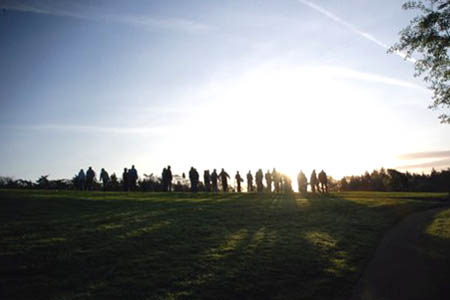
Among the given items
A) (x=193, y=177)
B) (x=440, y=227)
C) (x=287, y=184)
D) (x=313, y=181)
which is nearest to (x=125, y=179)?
(x=193, y=177)

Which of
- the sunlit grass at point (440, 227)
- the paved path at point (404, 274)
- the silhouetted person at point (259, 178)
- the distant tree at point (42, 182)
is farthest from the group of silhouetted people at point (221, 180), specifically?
the paved path at point (404, 274)

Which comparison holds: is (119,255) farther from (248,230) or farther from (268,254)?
(248,230)

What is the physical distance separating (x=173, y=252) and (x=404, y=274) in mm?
9271

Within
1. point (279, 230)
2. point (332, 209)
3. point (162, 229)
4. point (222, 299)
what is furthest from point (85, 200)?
point (332, 209)

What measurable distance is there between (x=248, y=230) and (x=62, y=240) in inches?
394

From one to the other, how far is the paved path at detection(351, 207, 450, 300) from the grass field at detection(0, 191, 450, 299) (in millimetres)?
602

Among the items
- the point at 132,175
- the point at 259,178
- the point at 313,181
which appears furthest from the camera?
the point at 313,181

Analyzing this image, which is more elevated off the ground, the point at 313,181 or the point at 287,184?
the point at 313,181

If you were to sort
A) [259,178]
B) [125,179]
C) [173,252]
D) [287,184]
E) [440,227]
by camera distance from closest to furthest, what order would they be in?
1. [173,252]
2. [440,227]
3. [125,179]
4. [259,178]
5. [287,184]

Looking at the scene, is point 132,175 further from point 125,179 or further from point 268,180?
point 268,180

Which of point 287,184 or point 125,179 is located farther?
point 287,184

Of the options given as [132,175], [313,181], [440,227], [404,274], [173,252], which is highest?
[132,175]

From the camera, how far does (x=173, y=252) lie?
38.4ft

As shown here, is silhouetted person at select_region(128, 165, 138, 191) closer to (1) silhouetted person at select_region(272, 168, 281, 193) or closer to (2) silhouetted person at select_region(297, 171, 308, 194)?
(1) silhouetted person at select_region(272, 168, 281, 193)
